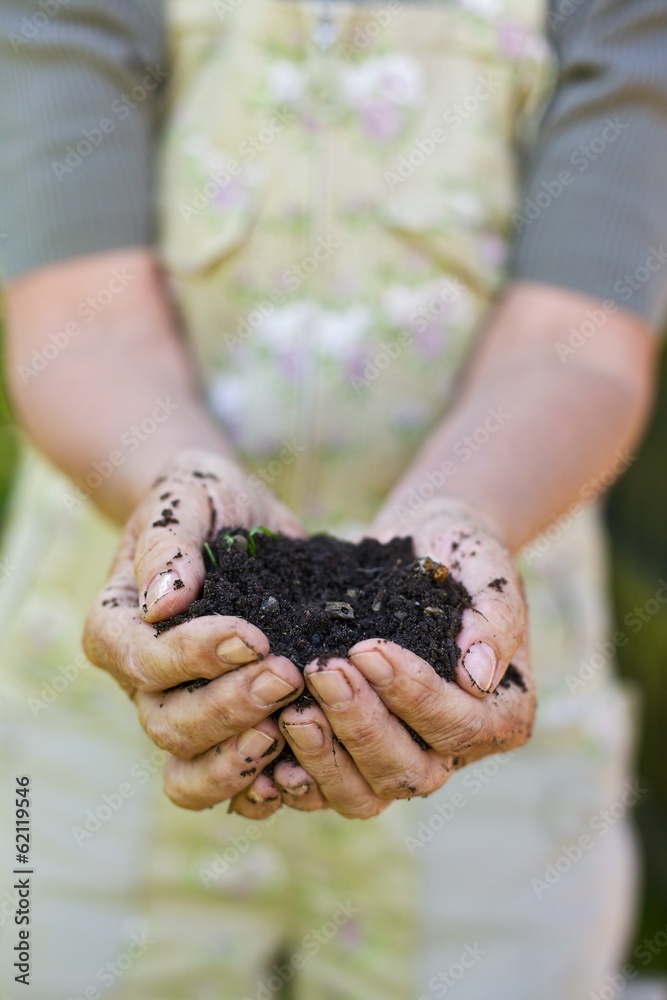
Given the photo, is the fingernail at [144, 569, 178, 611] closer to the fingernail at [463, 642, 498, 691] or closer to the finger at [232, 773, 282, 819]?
the finger at [232, 773, 282, 819]

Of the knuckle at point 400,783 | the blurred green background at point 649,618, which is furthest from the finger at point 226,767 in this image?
the blurred green background at point 649,618

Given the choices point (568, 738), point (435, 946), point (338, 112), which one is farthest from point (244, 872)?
point (338, 112)

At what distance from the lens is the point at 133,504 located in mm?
1345

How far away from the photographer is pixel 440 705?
0.99 metres

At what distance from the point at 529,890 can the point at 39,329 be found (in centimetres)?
130

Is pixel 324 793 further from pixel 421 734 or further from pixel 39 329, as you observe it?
pixel 39 329

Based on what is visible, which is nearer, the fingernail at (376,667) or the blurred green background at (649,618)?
the fingernail at (376,667)

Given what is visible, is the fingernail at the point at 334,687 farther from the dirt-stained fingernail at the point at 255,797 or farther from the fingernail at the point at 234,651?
the dirt-stained fingernail at the point at 255,797

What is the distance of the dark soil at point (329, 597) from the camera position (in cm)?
107
